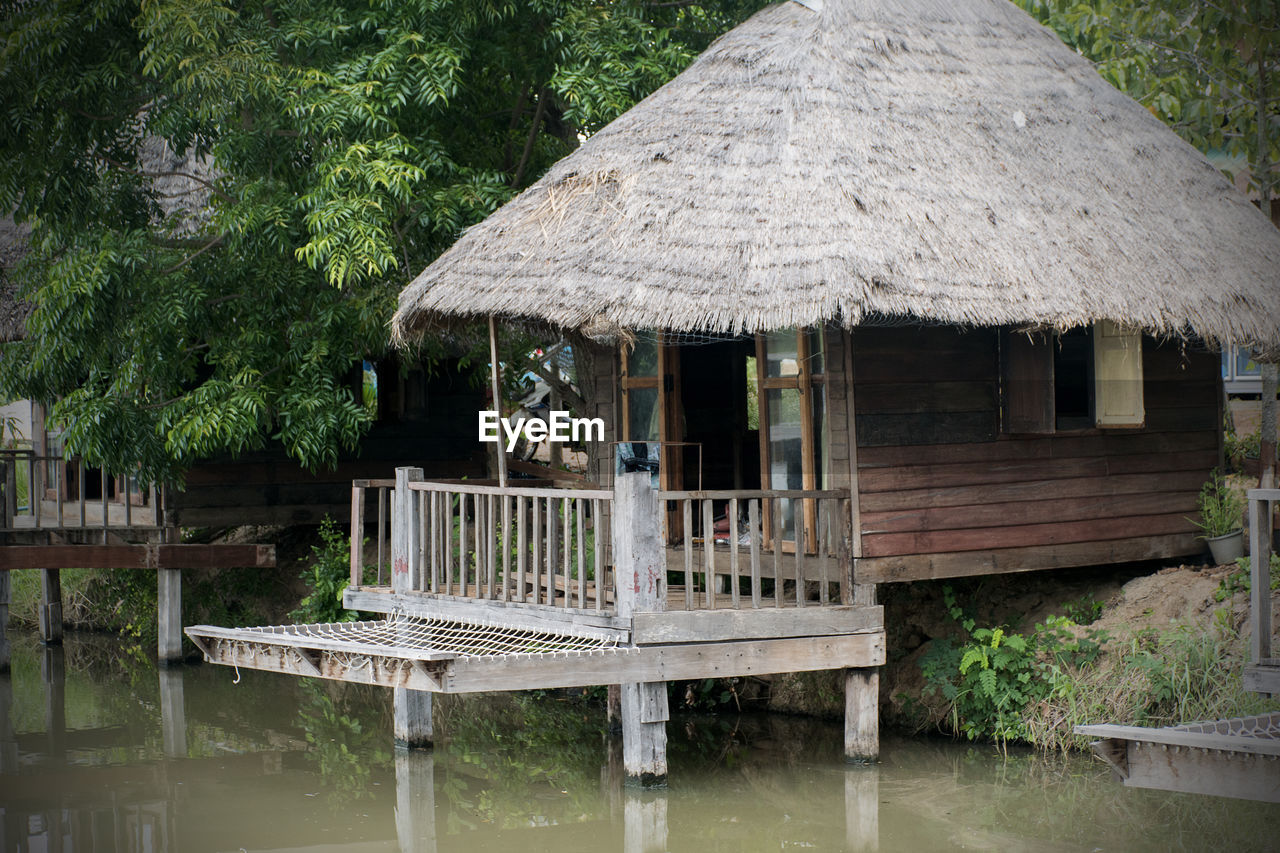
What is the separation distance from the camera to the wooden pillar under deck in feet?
35.1

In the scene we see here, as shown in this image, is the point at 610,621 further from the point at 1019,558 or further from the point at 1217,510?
the point at 1217,510

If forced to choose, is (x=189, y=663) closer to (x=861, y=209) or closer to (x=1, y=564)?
(x=1, y=564)

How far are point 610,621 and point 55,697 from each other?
7.79m

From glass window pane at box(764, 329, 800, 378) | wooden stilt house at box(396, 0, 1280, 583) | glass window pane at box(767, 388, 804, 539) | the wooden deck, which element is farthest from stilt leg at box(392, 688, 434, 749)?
the wooden deck

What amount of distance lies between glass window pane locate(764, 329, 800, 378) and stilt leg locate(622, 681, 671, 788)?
9.12ft

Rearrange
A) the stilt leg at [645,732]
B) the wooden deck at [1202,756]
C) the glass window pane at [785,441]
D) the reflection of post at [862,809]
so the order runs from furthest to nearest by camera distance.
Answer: the glass window pane at [785,441]
the stilt leg at [645,732]
the reflection of post at [862,809]
the wooden deck at [1202,756]

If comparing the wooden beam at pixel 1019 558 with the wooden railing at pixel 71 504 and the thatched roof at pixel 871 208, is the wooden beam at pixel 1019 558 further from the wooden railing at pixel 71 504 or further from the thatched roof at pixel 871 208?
the wooden railing at pixel 71 504

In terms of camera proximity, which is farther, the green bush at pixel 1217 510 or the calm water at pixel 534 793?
the green bush at pixel 1217 510

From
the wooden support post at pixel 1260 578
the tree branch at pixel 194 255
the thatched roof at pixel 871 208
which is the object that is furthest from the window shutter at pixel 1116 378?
the tree branch at pixel 194 255

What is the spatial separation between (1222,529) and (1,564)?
39.9 ft

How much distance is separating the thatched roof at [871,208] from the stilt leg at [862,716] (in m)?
2.71

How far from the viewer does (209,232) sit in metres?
15.5

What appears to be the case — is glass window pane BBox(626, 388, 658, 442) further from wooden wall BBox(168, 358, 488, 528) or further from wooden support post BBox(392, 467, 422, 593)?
wooden wall BBox(168, 358, 488, 528)

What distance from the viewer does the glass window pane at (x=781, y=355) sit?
441 inches
